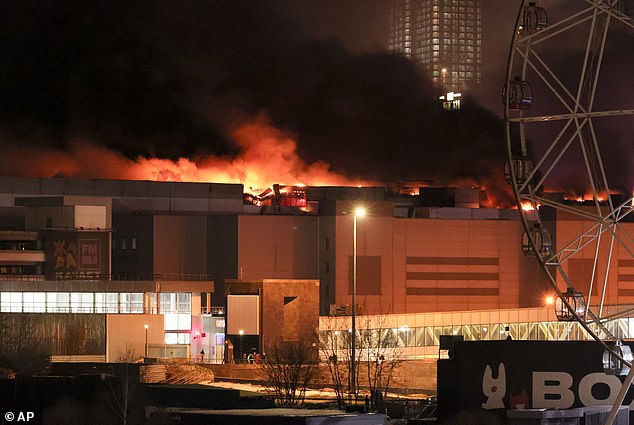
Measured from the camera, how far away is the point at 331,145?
605 ft

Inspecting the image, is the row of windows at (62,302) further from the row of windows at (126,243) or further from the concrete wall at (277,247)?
the row of windows at (126,243)

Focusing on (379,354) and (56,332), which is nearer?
(379,354)

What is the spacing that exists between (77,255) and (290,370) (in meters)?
35.7

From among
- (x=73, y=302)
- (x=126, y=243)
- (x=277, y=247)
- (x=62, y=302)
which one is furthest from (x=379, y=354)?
(x=126, y=243)

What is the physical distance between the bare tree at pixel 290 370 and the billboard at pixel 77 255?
1869 cm

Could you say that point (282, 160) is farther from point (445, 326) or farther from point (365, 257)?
point (445, 326)

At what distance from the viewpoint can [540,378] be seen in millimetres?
57000

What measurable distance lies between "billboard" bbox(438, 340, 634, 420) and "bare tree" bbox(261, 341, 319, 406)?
59.9 ft

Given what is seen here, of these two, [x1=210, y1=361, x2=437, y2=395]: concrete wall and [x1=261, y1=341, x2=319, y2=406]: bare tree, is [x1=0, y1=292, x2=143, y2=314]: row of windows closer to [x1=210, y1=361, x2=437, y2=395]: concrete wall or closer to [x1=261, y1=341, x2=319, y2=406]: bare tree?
[x1=261, y1=341, x2=319, y2=406]: bare tree

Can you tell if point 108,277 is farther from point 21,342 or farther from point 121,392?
point 121,392

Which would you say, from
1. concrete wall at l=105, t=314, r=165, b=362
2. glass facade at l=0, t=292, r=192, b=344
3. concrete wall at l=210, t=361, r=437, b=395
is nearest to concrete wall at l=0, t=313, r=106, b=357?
concrete wall at l=105, t=314, r=165, b=362

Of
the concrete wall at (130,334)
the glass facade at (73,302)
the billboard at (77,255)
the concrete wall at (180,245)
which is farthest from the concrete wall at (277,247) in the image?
the concrete wall at (130,334)

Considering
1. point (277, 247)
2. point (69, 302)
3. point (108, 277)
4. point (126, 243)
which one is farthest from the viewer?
point (126, 243)

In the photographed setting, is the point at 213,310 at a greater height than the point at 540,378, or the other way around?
the point at 213,310
